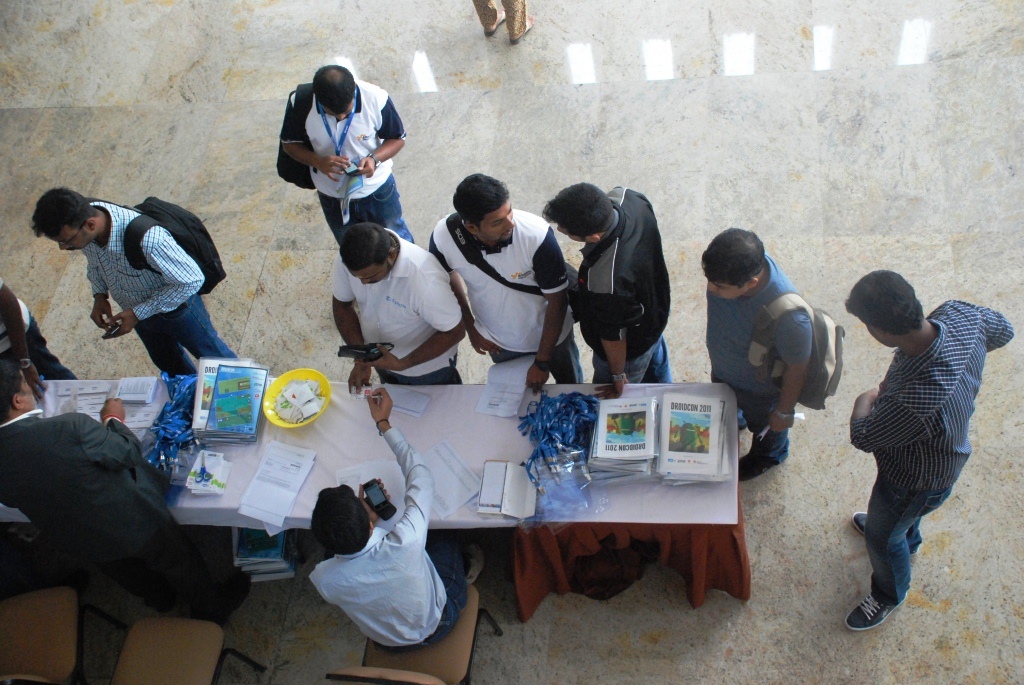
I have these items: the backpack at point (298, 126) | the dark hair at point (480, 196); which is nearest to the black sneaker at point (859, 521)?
the dark hair at point (480, 196)

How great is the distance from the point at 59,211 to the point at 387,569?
188cm

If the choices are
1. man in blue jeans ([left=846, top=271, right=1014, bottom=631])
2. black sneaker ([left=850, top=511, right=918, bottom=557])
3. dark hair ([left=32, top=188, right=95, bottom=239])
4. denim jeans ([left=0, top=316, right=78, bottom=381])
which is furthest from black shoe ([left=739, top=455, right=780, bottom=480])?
denim jeans ([left=0, top=316, right=78, bottom=381])

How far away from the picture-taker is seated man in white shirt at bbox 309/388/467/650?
2236 mm

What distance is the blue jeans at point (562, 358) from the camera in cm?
314

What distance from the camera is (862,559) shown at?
308cm

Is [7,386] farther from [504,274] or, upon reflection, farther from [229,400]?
[504,274]

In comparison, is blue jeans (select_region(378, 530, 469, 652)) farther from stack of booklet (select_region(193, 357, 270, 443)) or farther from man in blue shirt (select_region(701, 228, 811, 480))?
man in blue shirt (select_region(701, 228, 811, 480))

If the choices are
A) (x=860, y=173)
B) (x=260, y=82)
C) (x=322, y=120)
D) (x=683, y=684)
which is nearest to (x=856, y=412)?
(x=683, y=684)

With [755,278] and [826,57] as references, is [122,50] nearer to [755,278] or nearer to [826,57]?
[826,57]

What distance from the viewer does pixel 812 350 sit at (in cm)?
250

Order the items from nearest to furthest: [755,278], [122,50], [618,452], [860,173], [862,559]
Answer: [755,278] → [618,452] → [862,559] → [860,173] → [122,50]

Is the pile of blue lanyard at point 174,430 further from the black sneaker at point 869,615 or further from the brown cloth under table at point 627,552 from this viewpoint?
A: the black sneaker at point 869,615

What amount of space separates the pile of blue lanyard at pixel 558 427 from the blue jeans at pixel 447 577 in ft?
1.45

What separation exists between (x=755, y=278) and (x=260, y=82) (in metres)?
4.38
